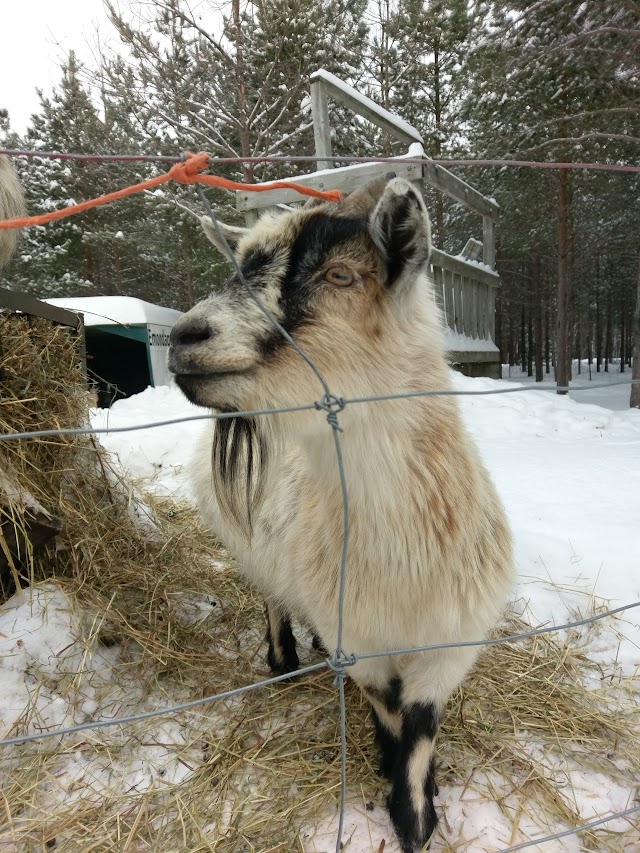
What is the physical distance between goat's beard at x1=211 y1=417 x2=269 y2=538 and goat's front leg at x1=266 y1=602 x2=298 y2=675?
0.66m

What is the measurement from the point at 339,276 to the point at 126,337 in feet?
28.0

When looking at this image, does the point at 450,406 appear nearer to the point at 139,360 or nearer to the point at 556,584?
the point at 556,584

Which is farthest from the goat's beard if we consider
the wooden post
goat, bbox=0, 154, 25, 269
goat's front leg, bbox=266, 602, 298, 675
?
the wooden post

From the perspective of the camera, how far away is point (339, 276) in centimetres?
134

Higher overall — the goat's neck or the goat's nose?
the goat's nose

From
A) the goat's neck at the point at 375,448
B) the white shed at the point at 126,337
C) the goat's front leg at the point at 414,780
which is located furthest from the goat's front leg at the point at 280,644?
the white shed at the point at 126,337

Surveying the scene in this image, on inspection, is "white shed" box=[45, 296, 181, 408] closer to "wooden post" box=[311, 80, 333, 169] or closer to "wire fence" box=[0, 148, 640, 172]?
"wooden post" box=[311, 80, 333, 169]

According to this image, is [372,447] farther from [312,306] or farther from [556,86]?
[556,86]

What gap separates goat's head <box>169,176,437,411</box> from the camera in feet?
4.05

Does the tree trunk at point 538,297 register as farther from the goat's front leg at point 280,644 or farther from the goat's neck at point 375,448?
the goat's neck at point 375,448

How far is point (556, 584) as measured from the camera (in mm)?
2734

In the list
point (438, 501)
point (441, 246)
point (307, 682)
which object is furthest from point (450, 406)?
point (441, 246)

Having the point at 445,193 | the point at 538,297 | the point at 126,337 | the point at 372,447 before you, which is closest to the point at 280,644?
the point at 372,447

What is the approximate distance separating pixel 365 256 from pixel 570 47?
→ 8.38 metres
